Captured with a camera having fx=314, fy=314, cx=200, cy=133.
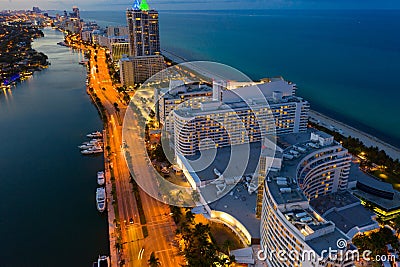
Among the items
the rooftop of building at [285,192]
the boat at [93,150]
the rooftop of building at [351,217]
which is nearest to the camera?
the rooftop of building at [285,192]

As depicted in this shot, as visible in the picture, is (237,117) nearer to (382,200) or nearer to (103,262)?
(382,200)

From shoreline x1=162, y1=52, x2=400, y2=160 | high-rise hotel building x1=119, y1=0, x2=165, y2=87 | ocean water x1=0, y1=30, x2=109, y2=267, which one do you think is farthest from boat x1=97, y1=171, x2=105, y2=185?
high-rise hotel building x1=119, y1=0, x2=165, y2=87

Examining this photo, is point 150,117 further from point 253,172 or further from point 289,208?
point 289,208

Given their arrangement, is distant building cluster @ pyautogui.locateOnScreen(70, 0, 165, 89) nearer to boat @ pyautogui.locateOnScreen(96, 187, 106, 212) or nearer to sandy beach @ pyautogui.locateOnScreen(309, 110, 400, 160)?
sandy beach @ pyautogui.locateOnScreen(309, 110, 400, 160)

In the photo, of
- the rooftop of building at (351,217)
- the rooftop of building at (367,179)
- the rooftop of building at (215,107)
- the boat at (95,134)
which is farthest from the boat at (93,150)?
the rooftop of building at (367,179)

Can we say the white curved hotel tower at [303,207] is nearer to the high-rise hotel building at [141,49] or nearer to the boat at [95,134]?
the boat at [95,134]

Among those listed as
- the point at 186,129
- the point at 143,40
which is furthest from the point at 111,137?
the point at 143,40

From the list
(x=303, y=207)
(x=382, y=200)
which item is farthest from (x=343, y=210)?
(x=303, y=207)
